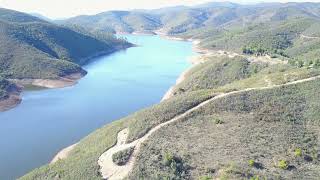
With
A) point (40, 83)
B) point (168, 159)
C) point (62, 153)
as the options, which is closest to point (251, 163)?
point (168, 159)

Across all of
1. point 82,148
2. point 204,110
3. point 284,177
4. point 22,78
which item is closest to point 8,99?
point 22,78

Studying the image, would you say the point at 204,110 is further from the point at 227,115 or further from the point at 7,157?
the point at 7,157

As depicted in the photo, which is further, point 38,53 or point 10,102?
point 38,53

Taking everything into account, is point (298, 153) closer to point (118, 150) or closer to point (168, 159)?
point (168, 159)

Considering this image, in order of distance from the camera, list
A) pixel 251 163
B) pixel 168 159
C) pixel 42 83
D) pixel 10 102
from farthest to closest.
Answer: pixel 42 83
pixel 10 102
pixel 251 163
pixel 168 159

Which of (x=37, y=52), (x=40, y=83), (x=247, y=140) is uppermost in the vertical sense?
(x=247, y=140)

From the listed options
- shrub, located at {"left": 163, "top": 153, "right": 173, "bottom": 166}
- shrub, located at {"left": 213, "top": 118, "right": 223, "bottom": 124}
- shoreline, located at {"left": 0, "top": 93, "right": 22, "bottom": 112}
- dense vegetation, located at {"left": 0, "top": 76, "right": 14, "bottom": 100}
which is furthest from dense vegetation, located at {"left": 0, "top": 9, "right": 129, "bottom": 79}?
shrub, located at {"left": 163, "top": 153, "right": 173, "bottom": 166}
